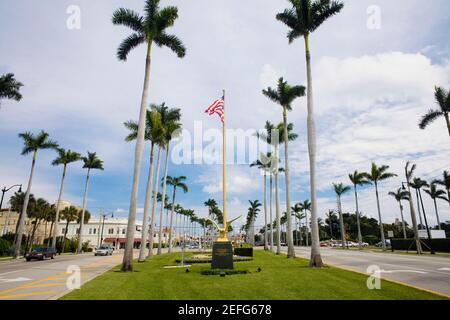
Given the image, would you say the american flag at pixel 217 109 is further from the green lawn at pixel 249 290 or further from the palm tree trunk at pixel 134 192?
the green lawn at pixel 249 290

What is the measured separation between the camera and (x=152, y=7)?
21.0m

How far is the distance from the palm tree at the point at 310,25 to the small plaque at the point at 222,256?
5.54 m

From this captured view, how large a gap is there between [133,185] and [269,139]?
88.6ft

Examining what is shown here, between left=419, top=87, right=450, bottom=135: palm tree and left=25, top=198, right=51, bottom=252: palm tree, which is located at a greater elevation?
left=419, top=87, right=450, bottom=135: palm tree

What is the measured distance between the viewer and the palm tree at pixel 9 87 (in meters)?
34.0

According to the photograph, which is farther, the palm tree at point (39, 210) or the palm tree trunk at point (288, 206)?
the palm tree at point (39, 210)

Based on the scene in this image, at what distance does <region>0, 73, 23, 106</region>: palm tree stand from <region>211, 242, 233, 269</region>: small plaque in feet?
107

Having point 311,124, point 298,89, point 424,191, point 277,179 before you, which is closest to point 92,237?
point 277,179

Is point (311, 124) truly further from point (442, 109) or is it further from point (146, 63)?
point (442, 109)

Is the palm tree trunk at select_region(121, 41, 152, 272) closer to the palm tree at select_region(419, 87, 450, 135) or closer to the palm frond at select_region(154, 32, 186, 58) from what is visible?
the palm frond at select_region(154, 32, 186, 58)

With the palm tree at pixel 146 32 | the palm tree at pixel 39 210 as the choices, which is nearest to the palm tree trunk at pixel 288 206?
the palm tree at pixel 146 32

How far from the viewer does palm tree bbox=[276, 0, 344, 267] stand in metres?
19.1

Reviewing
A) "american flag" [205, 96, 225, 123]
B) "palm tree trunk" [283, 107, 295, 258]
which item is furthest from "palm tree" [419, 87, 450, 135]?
"american flag" [205, 96, 225, 123]

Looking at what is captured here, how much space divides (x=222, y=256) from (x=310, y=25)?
56.6 ft
